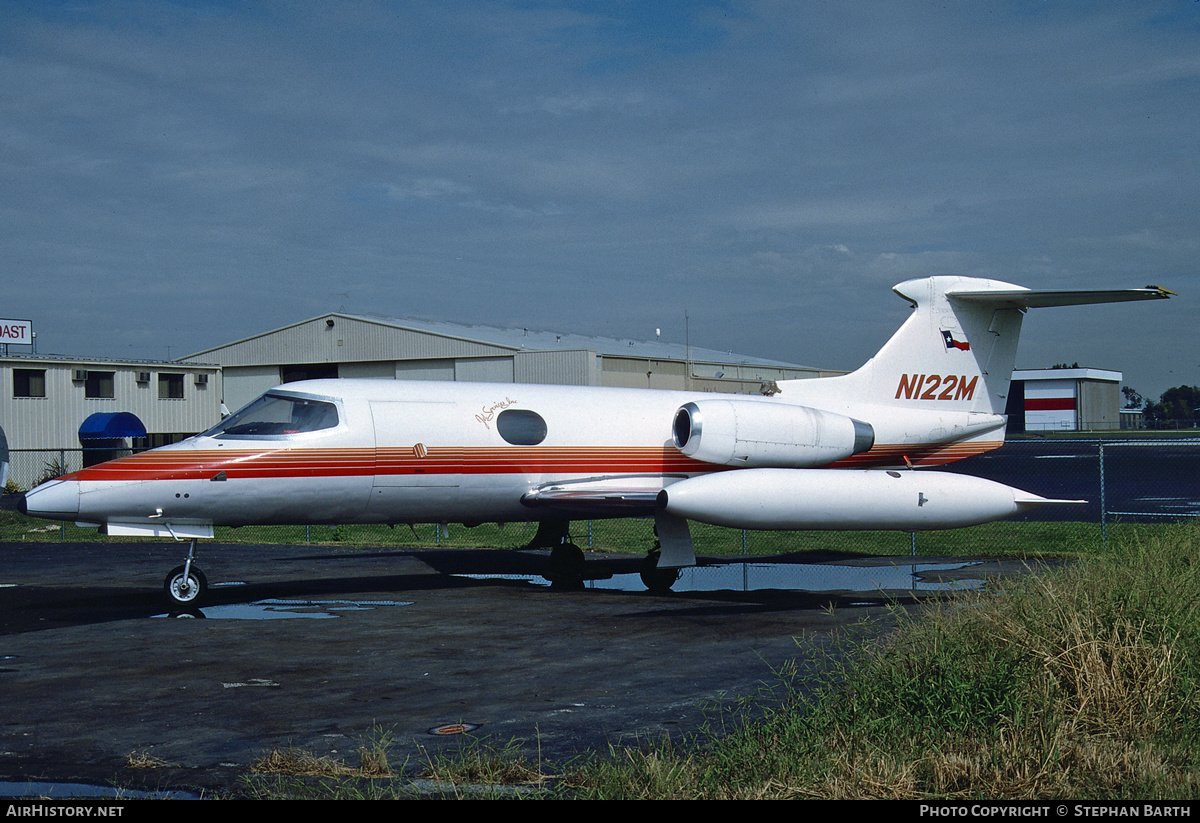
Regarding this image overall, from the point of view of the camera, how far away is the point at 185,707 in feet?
26.0

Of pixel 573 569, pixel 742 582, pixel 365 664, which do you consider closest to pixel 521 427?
pixel 573 569

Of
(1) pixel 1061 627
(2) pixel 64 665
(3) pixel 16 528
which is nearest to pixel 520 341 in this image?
(3) pixel 16 528

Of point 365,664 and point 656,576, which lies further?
point 656,576

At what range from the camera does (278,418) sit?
13320 millimetres

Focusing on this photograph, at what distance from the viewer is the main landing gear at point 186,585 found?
1265 centimetres

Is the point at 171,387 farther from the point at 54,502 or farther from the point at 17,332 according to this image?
the point at 54,502

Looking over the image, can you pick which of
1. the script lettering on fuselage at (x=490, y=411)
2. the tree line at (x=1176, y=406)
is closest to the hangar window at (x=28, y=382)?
the script lettering on fuselage at (x=490, y=411)

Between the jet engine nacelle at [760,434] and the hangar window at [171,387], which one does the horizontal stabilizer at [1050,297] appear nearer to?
the jet engine nacelle at [760,434]

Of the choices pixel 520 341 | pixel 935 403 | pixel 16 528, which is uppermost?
pixel 520 341

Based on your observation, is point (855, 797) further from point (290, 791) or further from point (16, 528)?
point (16, 528)

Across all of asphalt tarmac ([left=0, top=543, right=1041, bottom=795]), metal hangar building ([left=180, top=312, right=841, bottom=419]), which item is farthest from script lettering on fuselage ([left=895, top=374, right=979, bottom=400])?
metal hangar building ([left=180, top=312, right=841, bottom=419])

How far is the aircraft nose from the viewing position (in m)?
11.8

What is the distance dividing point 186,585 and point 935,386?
11.2m

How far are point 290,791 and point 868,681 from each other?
3.48 metres
